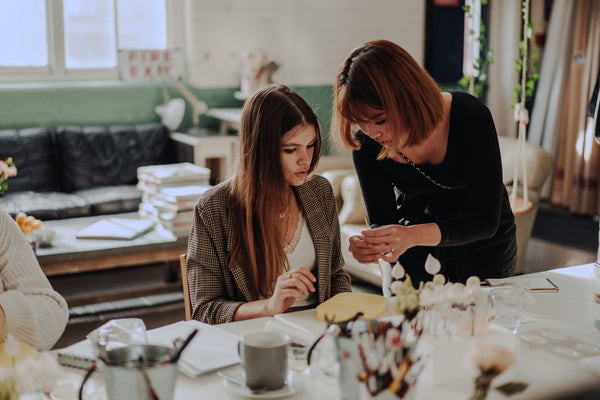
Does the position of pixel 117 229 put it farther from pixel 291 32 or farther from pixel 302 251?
pixel 291 32

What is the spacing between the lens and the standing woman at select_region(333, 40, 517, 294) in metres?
1.72

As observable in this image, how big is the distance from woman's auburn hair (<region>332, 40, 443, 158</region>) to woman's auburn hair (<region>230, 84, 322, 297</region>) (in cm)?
13

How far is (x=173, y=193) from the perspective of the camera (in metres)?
3.76

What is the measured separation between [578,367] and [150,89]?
4464mm

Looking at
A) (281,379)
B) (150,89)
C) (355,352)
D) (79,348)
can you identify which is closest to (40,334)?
(79,348)

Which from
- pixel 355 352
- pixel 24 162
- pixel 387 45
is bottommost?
pixel 24 162

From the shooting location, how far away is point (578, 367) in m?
1.40

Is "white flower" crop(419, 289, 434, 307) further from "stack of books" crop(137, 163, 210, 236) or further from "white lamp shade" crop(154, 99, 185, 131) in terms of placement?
"white lamp shade" crop(154, 99, 185, 131)

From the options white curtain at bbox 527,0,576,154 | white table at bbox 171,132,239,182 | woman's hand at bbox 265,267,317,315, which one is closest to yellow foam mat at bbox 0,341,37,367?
woman's hand at bbox 265,267,317,315

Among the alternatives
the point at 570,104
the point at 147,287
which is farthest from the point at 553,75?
the point at 147,287

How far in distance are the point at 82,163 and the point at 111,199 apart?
0.50 m

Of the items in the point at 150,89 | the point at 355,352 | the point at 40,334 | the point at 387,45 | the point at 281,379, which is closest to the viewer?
the point at 355,352

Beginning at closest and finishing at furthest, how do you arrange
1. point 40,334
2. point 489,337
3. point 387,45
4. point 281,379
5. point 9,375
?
point 9,375 → point 281,379 → point 489,337 → point 40,334 → point 387,45

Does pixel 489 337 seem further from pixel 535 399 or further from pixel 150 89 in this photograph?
pixel 150 89
